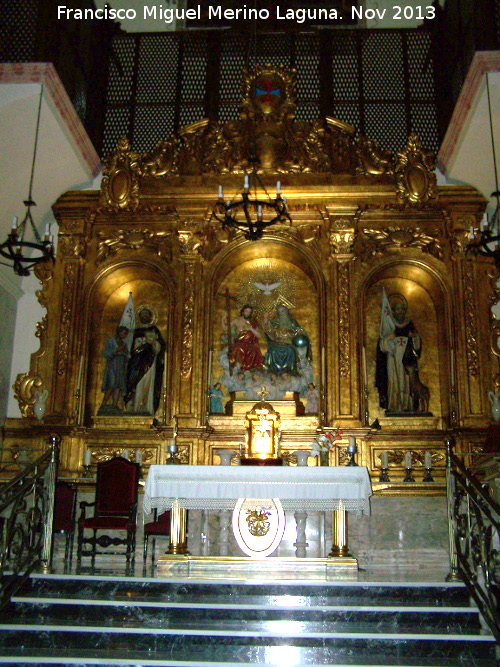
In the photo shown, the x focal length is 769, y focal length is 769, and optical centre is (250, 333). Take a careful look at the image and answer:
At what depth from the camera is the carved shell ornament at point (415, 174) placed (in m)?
10.3

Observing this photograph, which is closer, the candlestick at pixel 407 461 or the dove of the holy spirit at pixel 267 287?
the candlestick at pixel 407 461

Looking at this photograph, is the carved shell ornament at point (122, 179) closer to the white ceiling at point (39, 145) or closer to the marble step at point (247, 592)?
the white ceiling at point (39, 145)

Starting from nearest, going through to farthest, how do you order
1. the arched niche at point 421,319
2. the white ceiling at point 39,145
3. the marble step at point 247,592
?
the marble step at point 247,592
the white ceiling at point 39,145
the arched niche at point 421,319

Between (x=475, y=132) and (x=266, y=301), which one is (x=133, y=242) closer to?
(x=266, y=301)

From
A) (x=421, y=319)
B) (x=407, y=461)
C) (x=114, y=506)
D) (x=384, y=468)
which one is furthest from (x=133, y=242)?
(x=407, y=461)

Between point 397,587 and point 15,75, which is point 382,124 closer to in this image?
point 15,75

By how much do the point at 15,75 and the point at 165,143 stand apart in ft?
7.68

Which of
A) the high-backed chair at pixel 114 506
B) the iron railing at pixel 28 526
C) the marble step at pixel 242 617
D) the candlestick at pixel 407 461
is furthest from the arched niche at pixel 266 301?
the marble step at pixel 242 617

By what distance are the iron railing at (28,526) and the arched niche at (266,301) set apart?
3490 mm

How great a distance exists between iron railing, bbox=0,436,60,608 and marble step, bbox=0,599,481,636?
0.32 meters

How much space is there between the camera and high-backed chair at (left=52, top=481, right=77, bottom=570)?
8.26 meters

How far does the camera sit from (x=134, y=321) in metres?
10.6

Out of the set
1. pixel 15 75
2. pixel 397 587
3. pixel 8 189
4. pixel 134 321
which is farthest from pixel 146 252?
pixel 397 587

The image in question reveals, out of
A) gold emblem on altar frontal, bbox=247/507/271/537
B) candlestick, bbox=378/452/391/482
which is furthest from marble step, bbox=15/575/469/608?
candlestick, bbox=378/452/391/482
